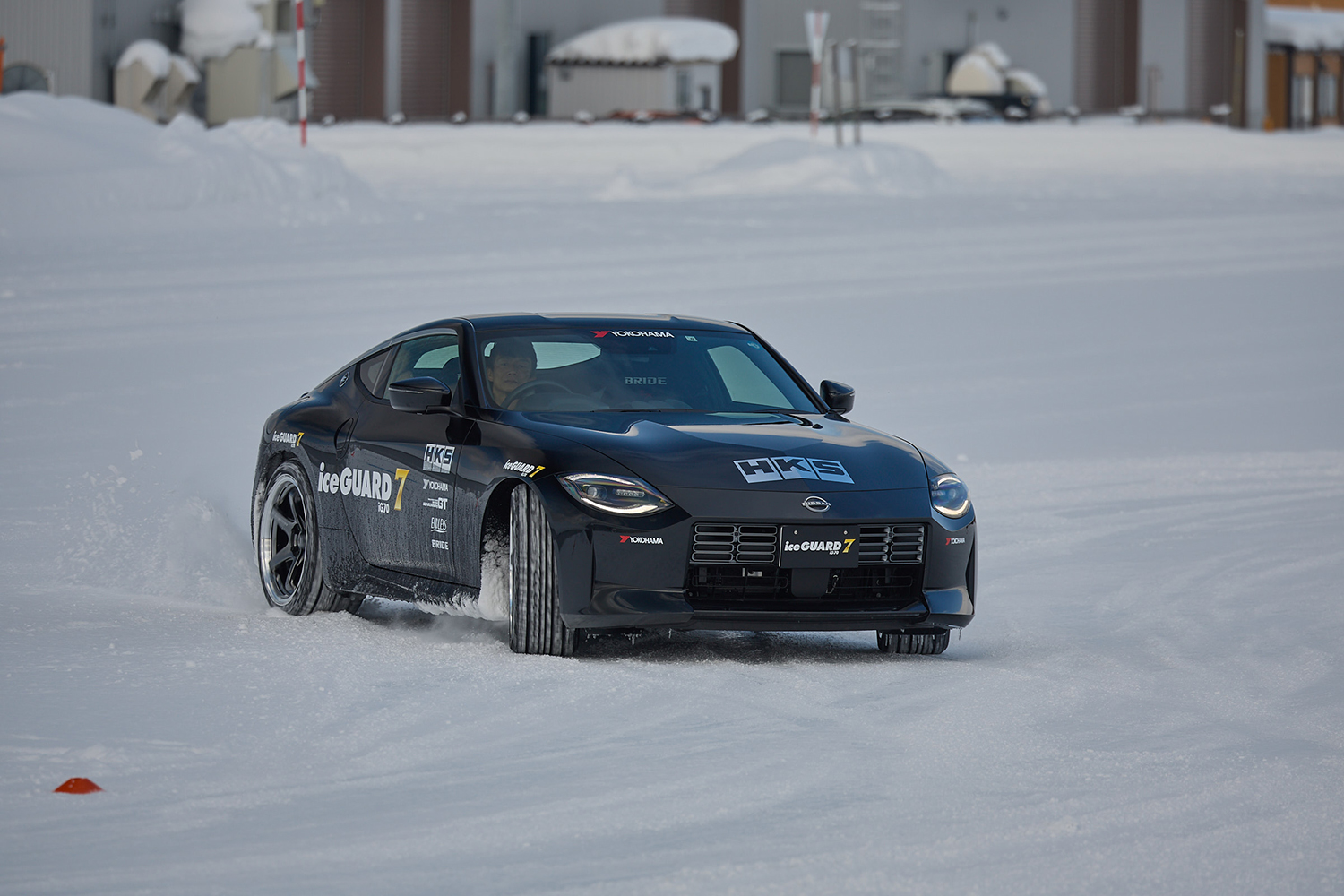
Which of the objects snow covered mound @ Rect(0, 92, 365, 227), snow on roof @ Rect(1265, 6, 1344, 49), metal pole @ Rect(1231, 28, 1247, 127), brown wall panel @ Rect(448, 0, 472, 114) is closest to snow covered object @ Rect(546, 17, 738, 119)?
brown wall panel @ Rect(448, 0, 472, 114)

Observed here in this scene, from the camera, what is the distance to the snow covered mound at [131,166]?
2258 cm

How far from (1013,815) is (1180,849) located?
444 mm

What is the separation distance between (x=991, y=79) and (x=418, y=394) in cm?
5192

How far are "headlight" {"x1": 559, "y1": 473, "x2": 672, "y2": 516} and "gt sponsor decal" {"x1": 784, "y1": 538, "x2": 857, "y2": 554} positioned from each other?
426 millimetres

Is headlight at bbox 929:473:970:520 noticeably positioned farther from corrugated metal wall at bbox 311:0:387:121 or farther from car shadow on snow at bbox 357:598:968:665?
corrugated metal wall at bbox 311:0:387:121

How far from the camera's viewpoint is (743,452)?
23.5 ft

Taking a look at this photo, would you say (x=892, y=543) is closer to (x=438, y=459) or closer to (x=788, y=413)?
(x=788, y=413)

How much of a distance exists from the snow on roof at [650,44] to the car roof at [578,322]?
4378 cm

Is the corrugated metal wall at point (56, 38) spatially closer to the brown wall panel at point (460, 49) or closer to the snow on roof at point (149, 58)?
the snow on roof at point (149, 58)

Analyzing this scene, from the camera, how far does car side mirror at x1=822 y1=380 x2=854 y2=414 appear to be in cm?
834

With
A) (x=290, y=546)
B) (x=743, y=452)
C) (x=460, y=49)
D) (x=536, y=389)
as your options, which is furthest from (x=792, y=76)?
(x=743, y=452)

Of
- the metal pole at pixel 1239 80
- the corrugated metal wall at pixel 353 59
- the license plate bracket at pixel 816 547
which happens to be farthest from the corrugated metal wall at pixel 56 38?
the metal pole at pixel 1239 80

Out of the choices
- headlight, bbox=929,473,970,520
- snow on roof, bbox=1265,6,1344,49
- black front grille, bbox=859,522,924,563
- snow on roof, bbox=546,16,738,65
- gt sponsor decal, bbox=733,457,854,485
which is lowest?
black front grille, bbox=859,522,924,563

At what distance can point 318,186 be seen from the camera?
1006 inches
